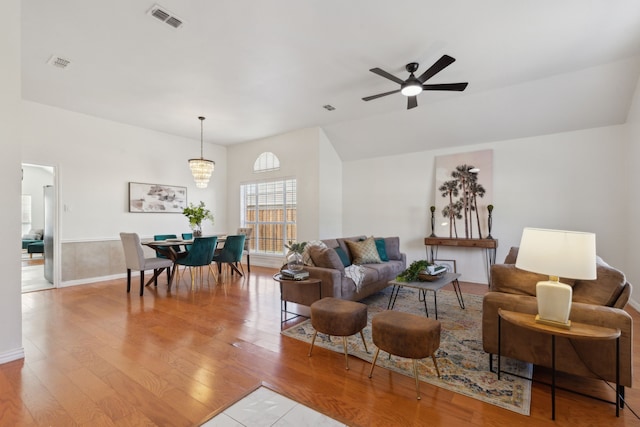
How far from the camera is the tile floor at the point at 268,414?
1.71m

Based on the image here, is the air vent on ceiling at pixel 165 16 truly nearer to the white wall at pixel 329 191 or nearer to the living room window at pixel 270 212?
the white wall at pixel 329 191

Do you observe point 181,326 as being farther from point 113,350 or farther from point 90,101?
point 90,101

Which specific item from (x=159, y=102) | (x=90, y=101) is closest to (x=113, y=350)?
(x=159, y=102)

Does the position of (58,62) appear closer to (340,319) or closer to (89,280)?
(89,280)

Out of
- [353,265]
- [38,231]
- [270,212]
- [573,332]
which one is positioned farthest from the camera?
[38,231]

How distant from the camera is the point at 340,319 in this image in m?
2.43

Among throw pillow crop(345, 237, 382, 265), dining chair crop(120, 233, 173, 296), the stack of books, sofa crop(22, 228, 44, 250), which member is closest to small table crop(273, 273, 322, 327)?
the stack of books

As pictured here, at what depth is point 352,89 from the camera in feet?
14.3

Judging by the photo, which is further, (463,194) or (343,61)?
(463,194)

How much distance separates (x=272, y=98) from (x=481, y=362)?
14.4ft

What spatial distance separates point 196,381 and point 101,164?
5.22 meters

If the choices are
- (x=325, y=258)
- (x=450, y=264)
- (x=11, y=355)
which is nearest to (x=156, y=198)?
(x=11, y=355)

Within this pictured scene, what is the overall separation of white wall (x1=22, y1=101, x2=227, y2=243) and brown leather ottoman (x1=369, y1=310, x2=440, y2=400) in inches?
212

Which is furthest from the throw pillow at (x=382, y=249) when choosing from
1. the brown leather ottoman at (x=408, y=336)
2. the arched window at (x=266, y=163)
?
the arched window at (x=266, y=163)
